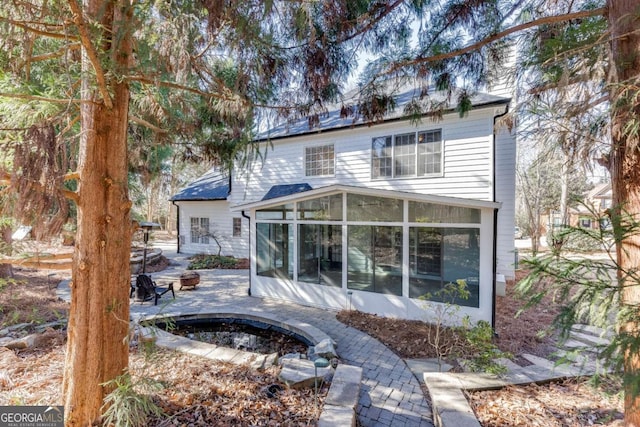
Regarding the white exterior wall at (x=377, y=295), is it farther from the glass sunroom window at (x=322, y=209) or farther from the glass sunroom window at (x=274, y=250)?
the glass sunroom window at (x=322, y=209)

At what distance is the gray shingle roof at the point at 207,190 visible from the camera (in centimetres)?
1423

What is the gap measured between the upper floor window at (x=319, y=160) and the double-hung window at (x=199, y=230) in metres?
6.81

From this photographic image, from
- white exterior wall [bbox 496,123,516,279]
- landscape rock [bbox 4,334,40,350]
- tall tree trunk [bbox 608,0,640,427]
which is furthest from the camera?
white exterior wall [bbox 496,123,516,279]

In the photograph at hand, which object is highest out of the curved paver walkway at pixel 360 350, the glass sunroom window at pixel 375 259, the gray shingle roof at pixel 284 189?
the gray shingle roof at pixel 284 189

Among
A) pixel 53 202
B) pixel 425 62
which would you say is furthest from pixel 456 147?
pixel 53 202

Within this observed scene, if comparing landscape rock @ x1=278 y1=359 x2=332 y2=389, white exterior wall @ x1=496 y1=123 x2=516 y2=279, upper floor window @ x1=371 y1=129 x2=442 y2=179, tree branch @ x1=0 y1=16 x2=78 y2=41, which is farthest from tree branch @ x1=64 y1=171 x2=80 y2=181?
white exterior wall @ x1=496 y1=123 x2=516 y2=279

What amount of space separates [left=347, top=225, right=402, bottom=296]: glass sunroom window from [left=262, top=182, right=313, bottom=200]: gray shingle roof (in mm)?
4188

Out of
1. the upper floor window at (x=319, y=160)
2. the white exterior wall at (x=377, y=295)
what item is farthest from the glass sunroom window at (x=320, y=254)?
the upper floor window at (x=319, y=160)

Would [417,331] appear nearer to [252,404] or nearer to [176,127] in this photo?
[252,404]

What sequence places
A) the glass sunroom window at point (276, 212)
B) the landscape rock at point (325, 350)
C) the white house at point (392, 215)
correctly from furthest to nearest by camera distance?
the glass sunroom window at point (276, 212), the white house at point (392, 215), the landscape rock at point (325, 350)

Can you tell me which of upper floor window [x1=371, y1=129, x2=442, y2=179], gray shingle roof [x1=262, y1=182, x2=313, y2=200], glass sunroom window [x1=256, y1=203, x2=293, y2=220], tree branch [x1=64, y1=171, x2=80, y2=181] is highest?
upper floor window [x1=371, y1=129, x2=442, y2=179]

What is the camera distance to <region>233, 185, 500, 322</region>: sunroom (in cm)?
580

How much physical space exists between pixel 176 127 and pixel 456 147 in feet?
23.8

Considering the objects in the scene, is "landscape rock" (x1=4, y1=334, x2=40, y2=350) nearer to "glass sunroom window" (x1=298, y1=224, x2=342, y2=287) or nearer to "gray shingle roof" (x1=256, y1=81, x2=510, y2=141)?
"gray shingle roof" (x1=256, y1=81, x2=510, y2=141)
